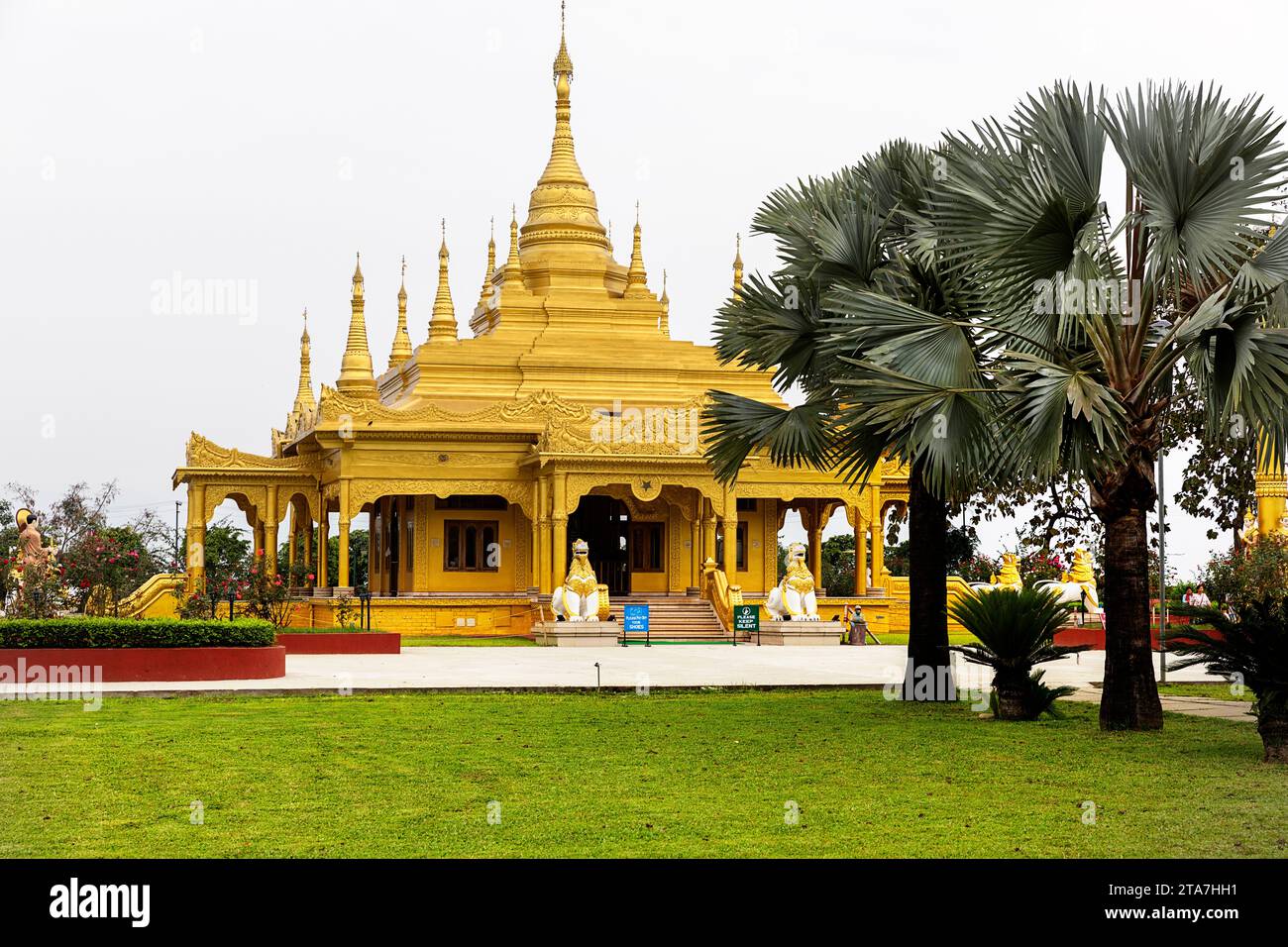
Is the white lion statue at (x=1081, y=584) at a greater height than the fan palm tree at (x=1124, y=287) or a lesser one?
lesser

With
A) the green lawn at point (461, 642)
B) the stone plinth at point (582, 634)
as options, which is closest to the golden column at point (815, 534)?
the green lawn at point (461, 642)

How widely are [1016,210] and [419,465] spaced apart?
79.2 ft

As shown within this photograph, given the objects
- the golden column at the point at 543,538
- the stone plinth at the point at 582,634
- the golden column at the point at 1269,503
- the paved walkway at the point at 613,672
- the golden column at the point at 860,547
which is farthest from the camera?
the golden column at the point at 860,547

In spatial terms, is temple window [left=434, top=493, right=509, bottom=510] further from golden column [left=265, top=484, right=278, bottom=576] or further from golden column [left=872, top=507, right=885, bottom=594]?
golden column [left=872, top=507, right=885, bottom=594]

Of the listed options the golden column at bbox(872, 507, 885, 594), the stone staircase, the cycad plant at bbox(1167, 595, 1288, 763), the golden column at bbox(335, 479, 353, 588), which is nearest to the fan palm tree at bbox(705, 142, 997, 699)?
the cycad plant at bbox(1167, 595, 1288, 763)

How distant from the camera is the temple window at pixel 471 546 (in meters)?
40.0

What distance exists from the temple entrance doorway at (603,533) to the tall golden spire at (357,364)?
22.6 ft

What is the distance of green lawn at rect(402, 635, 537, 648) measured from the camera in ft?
108

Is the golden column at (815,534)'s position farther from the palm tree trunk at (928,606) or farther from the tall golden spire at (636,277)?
the palm tree trunk at (928,606)

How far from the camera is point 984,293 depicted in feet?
53.4

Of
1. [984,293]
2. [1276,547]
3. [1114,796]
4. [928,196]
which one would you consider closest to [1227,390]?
[984,293]

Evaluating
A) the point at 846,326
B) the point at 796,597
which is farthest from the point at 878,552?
the point at 846,326

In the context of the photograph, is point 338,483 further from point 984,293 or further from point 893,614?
point 984,293

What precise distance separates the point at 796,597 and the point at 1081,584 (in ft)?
24.6
